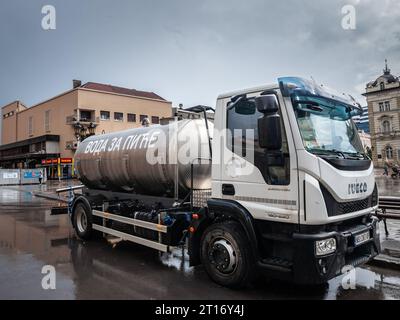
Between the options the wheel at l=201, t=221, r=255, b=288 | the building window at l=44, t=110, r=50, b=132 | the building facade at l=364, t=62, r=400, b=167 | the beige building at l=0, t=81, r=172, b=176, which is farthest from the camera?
the building facade at l=364, t=62, r=400, b=167

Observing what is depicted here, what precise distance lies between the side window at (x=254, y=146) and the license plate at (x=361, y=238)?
1.25 m

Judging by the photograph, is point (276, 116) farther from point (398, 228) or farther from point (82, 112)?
point (82, 112)

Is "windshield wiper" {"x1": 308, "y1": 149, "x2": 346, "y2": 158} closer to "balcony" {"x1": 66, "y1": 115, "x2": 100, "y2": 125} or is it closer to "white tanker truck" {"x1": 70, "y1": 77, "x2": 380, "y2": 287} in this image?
"white tanker truck" {"x1": 70, "y1": 77, "x2": 380, "y2": 287}

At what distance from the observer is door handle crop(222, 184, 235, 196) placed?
15.2 ft

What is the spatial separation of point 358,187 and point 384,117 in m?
73.0

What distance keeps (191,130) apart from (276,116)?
2342mm

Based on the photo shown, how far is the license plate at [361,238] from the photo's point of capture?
13.9 feet

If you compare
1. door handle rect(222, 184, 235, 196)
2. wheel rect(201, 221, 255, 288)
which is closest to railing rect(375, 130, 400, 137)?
door handle rect(222, 184, 235, 196)

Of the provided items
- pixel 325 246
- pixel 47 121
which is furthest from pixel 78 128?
pixel 325 246

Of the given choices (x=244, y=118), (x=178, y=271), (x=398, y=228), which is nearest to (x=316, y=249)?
(x=244, y=118)

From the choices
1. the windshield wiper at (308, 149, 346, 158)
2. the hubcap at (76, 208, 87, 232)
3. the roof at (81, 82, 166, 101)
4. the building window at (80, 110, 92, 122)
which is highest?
the roof at (81, 82, 166, 101)

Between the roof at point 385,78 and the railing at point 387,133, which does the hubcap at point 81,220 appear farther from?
the roof at point 385,78

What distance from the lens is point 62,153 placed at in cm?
4806

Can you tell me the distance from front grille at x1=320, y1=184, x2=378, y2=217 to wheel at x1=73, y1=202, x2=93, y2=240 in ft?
19.0
